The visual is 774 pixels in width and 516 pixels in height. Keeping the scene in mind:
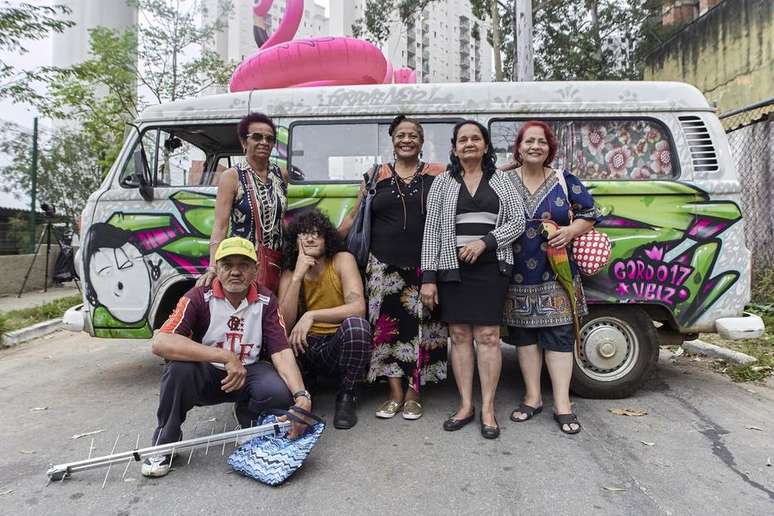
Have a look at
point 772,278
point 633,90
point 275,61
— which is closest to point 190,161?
point 275,61

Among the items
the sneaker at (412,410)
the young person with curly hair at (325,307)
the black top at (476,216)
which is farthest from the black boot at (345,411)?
the black top at (476,216)

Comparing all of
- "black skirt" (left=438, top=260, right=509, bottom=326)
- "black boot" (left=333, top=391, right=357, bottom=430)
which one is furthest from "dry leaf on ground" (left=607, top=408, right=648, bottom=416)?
"black boot" (left=333, top=391, right=357, bottom=430)

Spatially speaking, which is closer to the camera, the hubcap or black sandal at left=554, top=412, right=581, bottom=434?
black sandal at left=554, top=412, right=581, bottom=434

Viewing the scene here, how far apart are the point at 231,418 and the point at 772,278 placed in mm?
6906

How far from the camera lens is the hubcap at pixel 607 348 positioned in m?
3.74

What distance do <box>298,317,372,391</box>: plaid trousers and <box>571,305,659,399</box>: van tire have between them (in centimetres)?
158

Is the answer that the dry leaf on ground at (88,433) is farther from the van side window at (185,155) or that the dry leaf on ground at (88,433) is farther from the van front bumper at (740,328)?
the van front bumper at (740,328)

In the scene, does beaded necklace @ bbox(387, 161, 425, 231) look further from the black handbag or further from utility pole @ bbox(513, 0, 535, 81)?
utility pole @ bbox(513, 0, 535, 81)

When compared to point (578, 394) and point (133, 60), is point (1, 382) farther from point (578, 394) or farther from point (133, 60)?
point (133, 60)

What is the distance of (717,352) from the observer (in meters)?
5.11

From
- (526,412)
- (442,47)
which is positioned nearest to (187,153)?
(526,412)

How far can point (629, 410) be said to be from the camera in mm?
3578

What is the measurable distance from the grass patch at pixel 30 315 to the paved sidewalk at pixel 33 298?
49cm

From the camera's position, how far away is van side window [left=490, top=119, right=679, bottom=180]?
12.4 feet
